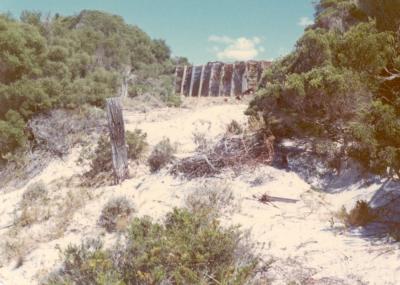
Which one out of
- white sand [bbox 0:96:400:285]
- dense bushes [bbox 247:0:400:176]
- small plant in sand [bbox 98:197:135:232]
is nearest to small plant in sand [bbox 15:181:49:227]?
white sand [bbox 0:96:400:285]

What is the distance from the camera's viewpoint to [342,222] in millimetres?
6531

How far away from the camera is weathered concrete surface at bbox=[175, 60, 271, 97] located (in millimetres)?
20453

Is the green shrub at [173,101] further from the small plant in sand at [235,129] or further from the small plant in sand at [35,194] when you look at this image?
the small plant in sand at [35,194]

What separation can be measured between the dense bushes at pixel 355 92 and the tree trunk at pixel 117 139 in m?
3.34

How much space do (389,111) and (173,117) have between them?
972 cm

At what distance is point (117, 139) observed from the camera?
915 cm

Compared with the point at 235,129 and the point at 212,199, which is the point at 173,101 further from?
the point at 212,199

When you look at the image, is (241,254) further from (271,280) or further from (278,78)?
(278,78)

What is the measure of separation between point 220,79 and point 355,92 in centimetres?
1597

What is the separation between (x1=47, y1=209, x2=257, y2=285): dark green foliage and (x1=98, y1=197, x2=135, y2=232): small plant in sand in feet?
5.78

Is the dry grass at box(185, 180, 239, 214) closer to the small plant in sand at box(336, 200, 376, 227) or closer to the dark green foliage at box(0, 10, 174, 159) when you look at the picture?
the small plant in sand at box(336, 200, 376, 227)

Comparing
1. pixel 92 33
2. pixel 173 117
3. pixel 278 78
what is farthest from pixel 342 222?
pixel 92 33

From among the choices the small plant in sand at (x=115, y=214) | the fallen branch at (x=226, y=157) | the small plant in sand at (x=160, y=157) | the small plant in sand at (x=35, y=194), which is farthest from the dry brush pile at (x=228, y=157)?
the small plant in sand at (x=35, y=194)

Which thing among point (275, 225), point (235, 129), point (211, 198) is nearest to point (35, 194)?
point (211, 198)
